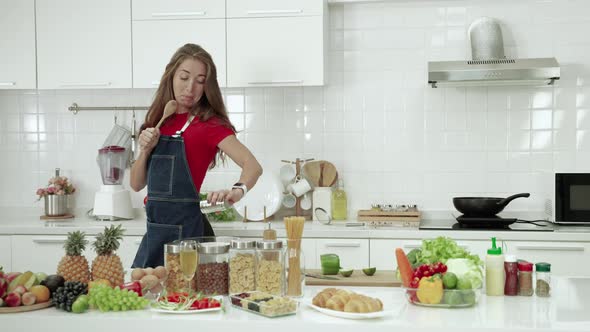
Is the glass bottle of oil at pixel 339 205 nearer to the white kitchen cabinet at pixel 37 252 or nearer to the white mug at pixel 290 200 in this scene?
the white mug at pixel 290 200

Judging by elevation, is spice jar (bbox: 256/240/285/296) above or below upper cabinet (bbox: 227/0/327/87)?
below

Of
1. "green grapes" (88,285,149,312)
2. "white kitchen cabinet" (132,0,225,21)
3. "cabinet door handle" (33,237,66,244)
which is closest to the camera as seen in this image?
"green grapes" (88,285,149,312)

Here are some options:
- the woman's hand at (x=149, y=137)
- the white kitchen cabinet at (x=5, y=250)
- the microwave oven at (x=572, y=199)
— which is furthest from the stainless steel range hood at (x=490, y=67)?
the white kitchen cabinet at (x=5, y=250)

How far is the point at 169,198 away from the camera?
10.8 feet

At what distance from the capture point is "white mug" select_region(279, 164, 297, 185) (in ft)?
15.5

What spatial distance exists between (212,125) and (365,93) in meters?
1.72

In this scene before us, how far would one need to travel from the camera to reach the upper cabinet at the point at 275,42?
4.36 m

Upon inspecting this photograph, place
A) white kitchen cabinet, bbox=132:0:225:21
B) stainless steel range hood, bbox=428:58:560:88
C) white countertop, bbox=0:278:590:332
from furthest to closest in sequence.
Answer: white kitchen cabinet, bbox=132:0:225:21 → stainless steel range hood, bbox=428:58:560:88 → white countertop, bbox=0:278:590:332

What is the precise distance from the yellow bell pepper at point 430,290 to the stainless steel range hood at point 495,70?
7.15ft

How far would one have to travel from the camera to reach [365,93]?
15.6ft

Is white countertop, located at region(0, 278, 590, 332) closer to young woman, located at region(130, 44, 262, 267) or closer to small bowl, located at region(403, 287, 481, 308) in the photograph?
small bowl, located at region(403, 287, 481, 308)

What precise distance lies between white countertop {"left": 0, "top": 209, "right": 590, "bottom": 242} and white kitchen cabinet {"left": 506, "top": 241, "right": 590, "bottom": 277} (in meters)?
0.03

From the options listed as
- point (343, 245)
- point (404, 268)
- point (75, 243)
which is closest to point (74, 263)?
point (75, 243)

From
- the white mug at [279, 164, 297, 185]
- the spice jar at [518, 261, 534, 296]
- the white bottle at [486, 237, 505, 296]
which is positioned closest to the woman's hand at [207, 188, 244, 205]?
the white bottle at [486, 237, 505, 296]
